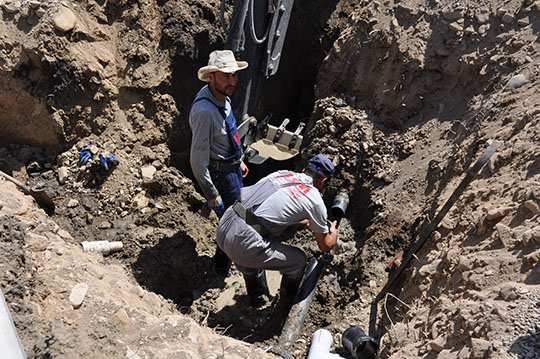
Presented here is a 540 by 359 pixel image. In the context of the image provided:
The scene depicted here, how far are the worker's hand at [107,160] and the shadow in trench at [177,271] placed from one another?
3.09 ft

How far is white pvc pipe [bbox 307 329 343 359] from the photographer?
2.96 metres

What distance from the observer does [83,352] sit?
6.88 ft

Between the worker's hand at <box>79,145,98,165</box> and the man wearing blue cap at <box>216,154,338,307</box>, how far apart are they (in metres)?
1.75

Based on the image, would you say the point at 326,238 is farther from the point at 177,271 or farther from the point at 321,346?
the point at 177,271

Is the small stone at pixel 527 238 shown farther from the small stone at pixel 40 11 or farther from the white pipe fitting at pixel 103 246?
the small stone at pixel 40 11

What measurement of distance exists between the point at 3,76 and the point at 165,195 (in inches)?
75.9

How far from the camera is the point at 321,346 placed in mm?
3021

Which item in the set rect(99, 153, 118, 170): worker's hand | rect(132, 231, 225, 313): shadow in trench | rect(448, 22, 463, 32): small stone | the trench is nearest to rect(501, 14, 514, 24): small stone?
rect(448, 22, 463, 32): small stone

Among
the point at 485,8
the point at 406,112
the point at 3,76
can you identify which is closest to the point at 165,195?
the point at 3,76

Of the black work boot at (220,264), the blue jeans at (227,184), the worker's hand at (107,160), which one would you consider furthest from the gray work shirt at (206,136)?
the worker's hand at (107,160)

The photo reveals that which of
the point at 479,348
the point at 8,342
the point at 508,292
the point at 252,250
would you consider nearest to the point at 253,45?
the point at 252,250

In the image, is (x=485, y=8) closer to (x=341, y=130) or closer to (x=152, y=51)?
(x=341, y=130)

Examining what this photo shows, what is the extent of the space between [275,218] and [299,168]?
1925 millimetres

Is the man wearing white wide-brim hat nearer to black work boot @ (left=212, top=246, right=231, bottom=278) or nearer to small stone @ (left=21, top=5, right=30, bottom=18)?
black work boot @ (left=212, top=246, right=231, bottom=278)
